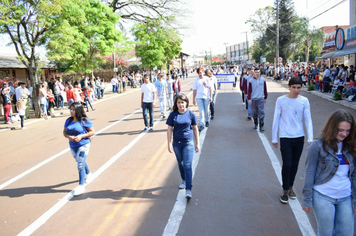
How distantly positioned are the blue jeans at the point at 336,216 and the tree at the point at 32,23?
13.1 m

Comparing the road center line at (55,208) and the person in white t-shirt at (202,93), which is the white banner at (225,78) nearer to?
the person in white t-shirt at (202,93)

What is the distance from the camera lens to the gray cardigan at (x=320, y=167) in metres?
2.94

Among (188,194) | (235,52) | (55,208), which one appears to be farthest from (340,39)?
(235,52)

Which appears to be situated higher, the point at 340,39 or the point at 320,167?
the point at 340,39

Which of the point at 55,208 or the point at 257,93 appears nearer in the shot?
the point at 55,208

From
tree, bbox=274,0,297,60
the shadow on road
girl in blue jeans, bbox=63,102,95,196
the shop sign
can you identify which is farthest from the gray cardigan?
tree, bbox=274,0,297,60

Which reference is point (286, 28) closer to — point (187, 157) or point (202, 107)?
point (202, 107)

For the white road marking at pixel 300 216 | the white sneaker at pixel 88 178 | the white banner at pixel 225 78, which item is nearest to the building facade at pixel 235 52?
the white banner at pixel 225 78

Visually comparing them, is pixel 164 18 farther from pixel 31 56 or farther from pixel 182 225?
pixel 182 225

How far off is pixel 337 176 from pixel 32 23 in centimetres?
1457

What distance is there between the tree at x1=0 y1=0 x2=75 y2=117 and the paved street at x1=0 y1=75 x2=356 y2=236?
6.45 metres

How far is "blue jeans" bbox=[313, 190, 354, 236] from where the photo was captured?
2910mm

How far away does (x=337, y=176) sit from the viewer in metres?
2.95

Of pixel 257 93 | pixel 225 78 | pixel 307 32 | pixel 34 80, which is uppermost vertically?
pixel 307 32
